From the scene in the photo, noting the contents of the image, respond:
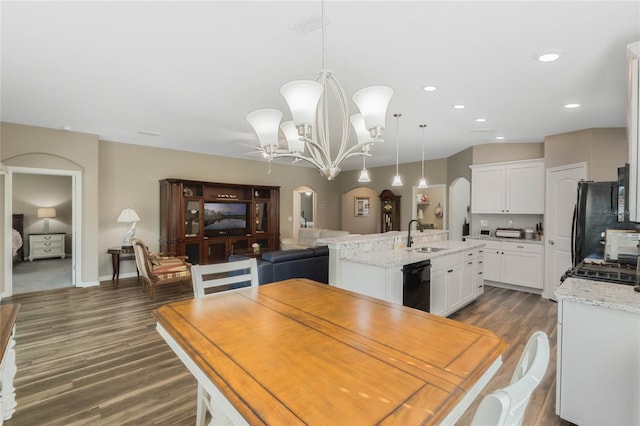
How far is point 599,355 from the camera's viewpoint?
1.79 m

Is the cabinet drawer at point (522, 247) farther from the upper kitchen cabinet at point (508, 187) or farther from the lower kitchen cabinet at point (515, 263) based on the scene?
the upper kitchen cabinet at point (508, 187)

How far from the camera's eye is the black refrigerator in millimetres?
3102

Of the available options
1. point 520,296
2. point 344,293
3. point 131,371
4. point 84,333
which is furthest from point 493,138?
point 84,333

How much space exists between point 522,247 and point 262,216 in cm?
551

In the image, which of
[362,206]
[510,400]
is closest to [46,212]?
[362,206]

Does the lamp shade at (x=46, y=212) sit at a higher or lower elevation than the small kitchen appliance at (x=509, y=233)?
higher

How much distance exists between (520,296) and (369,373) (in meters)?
4.97

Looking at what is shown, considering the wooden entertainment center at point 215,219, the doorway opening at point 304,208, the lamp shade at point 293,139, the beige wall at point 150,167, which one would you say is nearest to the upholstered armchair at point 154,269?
the wooden entertainment center at point 215,219

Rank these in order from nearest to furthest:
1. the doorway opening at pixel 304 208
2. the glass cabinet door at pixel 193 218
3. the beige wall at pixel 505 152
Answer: the beige wall at pixel 505 152 < the glass cabinet door at pixel 193 218 < the doorway opening at pixel 304 208

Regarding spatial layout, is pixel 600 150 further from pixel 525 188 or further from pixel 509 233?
pixel 509 233

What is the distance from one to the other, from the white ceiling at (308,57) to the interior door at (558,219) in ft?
2.44

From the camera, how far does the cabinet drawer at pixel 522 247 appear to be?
4.95 metres

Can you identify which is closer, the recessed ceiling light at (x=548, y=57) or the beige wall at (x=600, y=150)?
the recessed ceiling light at (x=548, y=57)

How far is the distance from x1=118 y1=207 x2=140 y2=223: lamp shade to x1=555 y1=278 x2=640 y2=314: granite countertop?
A: 622cm
